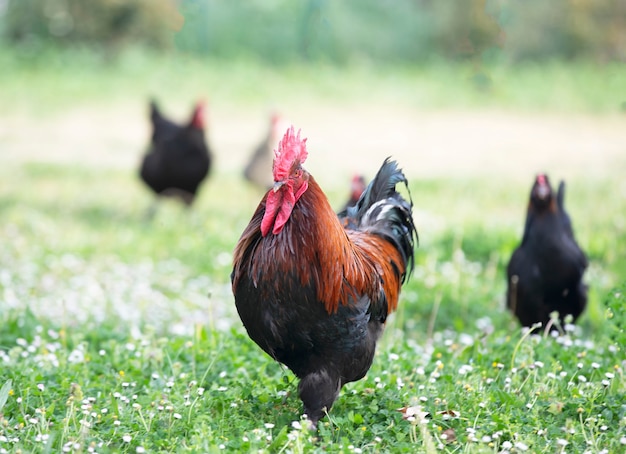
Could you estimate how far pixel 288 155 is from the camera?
3520 mm

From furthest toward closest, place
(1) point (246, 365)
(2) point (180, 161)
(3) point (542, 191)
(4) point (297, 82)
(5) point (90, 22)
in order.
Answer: (5) point (90, 22), (4) point (297, 82), (2) point (180, 161), (3) point (542, 191), (1) point (246, 365)

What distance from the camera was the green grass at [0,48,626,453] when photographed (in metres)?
3.64

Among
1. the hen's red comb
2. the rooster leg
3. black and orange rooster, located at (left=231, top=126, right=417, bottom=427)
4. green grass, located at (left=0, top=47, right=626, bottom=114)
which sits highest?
green grass, located at (left=0, top=47, right=626, bottom=114)

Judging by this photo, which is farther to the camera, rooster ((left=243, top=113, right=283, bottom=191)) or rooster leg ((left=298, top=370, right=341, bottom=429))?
rooster ((left=243, top=113, right=283, bottom=191))

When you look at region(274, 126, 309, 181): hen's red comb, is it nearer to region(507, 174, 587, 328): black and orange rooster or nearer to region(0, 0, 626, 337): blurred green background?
region(507, 174, 587, 328): black and orange rooster

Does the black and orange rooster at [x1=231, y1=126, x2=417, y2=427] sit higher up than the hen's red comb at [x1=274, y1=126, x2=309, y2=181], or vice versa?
the hen's red comb at [x1=274, y1=126, x2=309, y2=181]

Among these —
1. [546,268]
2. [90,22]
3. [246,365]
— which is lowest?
[246,365]

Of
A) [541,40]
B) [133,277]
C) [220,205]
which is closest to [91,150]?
[220,205]

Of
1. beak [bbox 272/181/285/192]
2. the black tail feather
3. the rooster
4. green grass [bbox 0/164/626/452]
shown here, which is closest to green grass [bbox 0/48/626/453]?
green grass [bbox 0/164/626/452]

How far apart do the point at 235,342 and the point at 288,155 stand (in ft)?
5.99

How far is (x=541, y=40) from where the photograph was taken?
23234 millimetres

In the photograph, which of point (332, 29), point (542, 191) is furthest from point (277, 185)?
point (332, 29)

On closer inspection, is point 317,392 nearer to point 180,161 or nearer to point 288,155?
point 288,155

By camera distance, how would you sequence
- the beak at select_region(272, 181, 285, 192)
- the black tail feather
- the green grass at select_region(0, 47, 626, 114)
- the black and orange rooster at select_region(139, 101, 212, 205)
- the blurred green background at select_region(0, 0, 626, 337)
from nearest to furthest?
1. the beak at select_region(272, 181, 285, 192)
2. the black tail feather
3. the blurred green background at select_region(0, 0, 626, 337)
4. the black and orange rooster at select_region(139, 101, 212, 205)
5. the green grass at select_region(0, 47, 626, 114)
